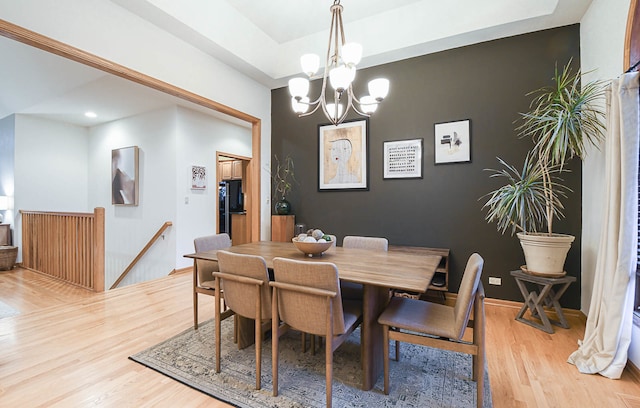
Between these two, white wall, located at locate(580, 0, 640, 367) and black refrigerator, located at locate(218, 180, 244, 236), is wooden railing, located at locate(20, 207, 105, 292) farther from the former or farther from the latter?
white wall, located at locate(580, 0, 640, 367)

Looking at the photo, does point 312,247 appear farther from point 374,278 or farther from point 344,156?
point 344,156

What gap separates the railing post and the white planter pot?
15.5 ft

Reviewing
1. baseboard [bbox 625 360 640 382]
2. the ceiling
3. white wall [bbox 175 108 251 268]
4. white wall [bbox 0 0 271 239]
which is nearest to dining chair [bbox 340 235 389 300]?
baseboard [bbox 625 360 640 382]

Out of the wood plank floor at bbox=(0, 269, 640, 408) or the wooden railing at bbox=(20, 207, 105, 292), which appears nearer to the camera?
the wood plank floor at bbox=(0, 269, 640, 408)

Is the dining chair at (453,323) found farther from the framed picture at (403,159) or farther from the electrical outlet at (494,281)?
the framed picture at (403,159)

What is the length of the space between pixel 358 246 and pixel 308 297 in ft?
3.99

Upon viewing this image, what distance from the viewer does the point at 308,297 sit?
1588mm

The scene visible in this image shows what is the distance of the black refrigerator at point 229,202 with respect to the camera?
6195mm

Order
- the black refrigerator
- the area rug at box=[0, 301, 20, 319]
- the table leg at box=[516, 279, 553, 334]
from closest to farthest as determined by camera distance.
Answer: the table leg at box=[516, 279, 553, 334], the area rug at box=[0, 301, 20, 319], the black refrigerator

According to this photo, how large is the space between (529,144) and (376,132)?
5.36 ft

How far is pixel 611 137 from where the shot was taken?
1.98 m

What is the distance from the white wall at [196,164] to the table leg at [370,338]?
3.88m

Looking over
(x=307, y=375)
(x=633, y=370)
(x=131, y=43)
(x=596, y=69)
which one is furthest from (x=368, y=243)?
(x=131, y=43)

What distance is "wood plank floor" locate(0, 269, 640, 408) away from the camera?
5.62ft
